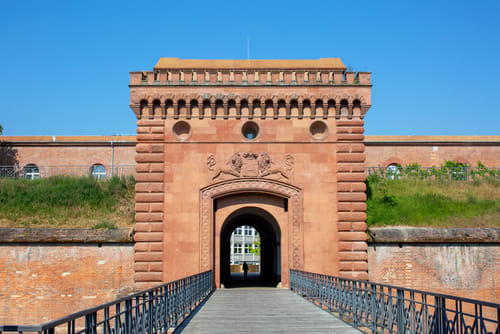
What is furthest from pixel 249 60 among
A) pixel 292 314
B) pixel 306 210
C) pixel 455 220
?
pixel 292 314

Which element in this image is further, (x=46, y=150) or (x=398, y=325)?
(x=46, y=150)

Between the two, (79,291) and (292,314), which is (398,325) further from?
(79,291)

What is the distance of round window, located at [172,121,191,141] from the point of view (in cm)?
2199

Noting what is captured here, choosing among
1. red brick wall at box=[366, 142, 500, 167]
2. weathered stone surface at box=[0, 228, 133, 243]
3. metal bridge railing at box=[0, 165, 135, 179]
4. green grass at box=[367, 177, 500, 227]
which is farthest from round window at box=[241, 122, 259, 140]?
red brick wall at box=[366, 142, 500, 167]

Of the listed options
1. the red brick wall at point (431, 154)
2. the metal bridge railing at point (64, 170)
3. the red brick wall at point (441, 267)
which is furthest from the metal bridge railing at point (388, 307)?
the red brick wall at point (431, 154)

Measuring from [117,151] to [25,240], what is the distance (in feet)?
50.6

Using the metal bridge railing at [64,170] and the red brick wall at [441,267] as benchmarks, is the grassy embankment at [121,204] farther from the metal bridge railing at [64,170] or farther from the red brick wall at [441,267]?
the metal bridge railing at [64,170]

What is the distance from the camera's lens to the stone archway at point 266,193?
2123 centimetres

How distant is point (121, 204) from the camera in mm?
23453

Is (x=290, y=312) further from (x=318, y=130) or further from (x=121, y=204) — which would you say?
(x=121, y=204)

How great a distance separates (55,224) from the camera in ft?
72.5

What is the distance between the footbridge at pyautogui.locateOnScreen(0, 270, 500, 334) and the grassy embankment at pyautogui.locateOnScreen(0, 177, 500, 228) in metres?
5.81

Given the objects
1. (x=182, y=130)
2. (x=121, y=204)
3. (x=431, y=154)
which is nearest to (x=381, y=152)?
(x=431, y=154)

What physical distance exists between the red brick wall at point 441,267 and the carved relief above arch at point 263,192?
318cm
